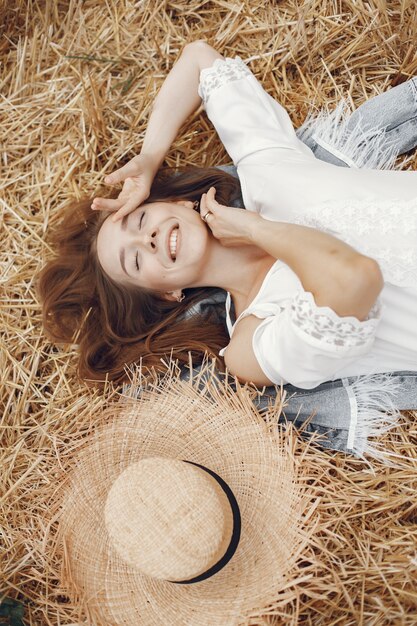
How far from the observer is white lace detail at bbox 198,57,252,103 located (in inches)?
76.8

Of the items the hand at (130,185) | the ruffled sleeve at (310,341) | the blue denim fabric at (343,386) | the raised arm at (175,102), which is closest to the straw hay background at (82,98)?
the blue denim fabric at (343,386)

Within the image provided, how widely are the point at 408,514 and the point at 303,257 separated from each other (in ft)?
2.87

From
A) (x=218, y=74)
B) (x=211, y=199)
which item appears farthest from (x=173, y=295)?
(x=218, y=74)

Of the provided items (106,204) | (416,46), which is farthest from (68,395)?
(416,46)

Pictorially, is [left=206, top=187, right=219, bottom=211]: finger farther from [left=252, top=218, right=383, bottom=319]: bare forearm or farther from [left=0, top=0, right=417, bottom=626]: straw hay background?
[left=0, top=0, right=417, bottom=626]: straw hay background

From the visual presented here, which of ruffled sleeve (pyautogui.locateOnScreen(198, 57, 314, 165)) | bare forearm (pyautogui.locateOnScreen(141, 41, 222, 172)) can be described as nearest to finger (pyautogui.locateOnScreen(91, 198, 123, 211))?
bare forearm (pyautogui.locateOnScreen(141, 41, 222, 172))

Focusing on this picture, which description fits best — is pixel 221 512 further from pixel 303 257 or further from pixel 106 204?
pixel 106 204

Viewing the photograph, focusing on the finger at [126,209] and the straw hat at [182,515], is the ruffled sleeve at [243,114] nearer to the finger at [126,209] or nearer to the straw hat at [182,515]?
the finger at [126,209]

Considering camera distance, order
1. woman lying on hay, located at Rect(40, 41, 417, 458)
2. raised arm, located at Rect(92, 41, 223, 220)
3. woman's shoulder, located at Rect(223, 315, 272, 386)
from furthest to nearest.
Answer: raised arm, located at Rect(92, 41, 223, 220) → woman's shoulder, located at Rect(223, 315, 272, 386) → woman lying on hay, located at Rect(40, 41, 417, 458)

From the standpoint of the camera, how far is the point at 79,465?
1.55 m

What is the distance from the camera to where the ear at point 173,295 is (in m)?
1.88

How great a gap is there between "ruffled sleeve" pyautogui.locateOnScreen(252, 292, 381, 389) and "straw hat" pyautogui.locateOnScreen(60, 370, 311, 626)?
0.16m

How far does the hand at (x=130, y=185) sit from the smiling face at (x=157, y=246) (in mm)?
29

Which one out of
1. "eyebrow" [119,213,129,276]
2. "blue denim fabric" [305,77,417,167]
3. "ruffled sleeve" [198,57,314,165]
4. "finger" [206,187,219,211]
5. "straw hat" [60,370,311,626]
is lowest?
"straw hat" [60,370,311,626]
